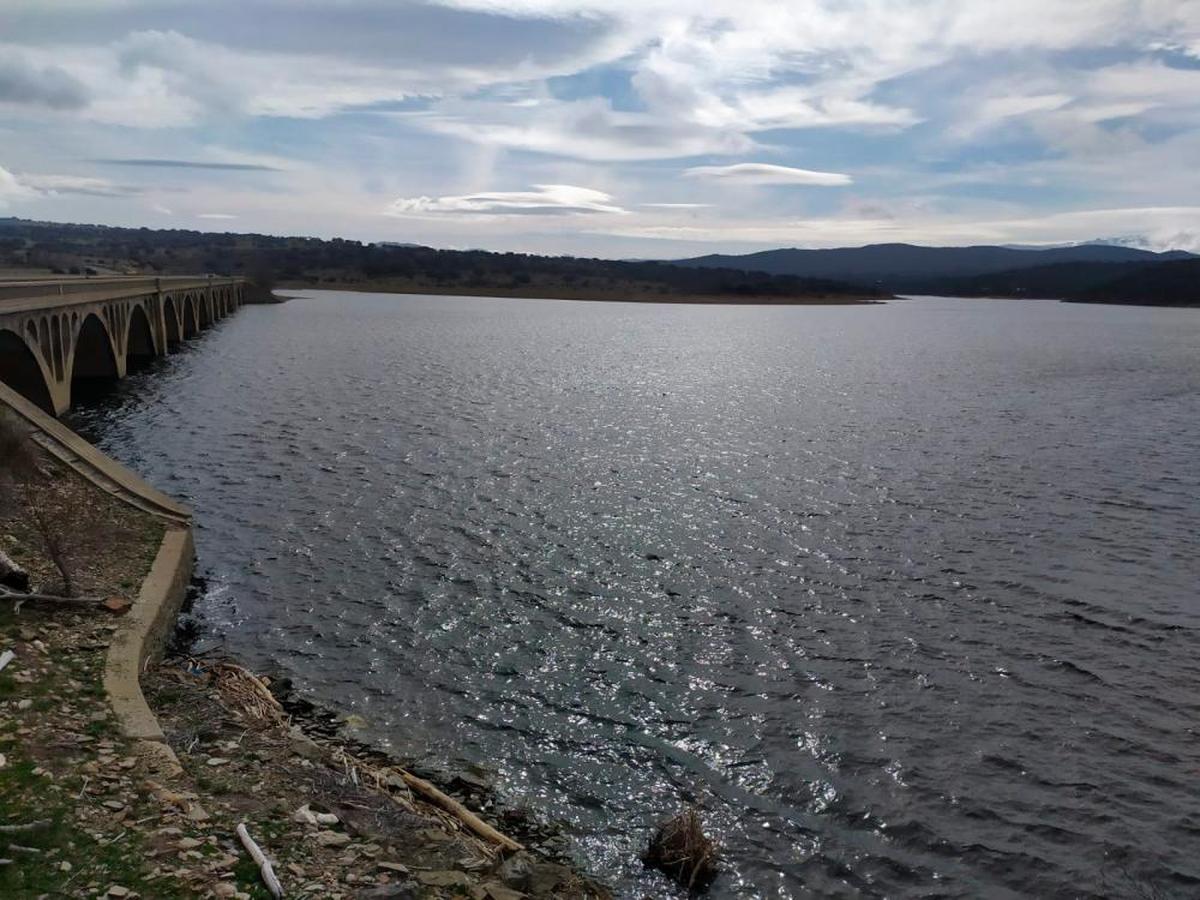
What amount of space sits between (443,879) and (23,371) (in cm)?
3917

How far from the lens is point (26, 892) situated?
8125 millimetres

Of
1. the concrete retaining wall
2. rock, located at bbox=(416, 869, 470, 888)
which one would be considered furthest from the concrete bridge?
rock, located at bbox=(416, 869, 470, 888)

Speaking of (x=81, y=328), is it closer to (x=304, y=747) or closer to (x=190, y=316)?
(x=190, y=316)

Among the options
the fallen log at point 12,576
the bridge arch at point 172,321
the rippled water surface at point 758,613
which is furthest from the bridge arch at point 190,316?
the fallen log at point 12,576

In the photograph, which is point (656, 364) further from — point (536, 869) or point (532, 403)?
point (536, 869)

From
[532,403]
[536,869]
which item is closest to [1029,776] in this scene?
[536,869]

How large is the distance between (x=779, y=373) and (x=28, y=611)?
6488 centimetres

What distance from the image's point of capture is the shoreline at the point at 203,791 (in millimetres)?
9031

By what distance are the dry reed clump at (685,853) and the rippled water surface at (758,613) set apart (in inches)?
11.7

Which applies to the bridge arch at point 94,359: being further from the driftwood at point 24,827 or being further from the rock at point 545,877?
the rock at point 545,877

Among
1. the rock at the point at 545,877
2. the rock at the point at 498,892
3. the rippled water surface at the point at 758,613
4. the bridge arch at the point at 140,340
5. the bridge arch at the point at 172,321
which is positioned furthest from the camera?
the bridge arch at the point at 172,321

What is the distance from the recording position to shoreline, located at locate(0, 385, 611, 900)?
29.6 ft

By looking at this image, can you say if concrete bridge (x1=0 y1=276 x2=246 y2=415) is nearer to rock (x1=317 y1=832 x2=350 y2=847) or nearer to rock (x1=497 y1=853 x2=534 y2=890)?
rock (x1=317 y1=832 x2=350 y2=847)

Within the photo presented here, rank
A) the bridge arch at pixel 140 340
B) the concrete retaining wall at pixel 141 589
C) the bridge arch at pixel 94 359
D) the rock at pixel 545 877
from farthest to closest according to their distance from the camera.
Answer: the bridge arch at pixel 140 340 → the bridge arch at pixel 94 359 → the concrete retaining wall at pixel 141 589 → the rock at pixel 545 877
